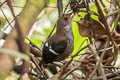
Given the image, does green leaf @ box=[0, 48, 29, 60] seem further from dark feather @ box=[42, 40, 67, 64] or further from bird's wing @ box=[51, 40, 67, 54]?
bird's wing @ box=[51, 40, 67, 54]

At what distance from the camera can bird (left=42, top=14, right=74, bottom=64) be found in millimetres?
2148

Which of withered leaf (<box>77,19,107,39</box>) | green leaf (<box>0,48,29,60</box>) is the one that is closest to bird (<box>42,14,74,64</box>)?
withered leaf (<box>77,19,107,39</box>)

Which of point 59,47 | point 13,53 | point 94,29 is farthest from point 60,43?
point 13,53

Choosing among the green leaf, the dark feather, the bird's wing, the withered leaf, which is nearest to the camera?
the green leaf

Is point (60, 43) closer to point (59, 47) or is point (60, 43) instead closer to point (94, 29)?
point (59, 47)

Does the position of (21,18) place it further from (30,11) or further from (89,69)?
(89,69)

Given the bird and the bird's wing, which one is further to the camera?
the bird's wing

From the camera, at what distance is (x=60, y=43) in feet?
7.64

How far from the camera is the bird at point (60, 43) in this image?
7.05 ft

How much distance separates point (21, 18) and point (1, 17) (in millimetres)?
1276

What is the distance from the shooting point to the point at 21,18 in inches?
31.0

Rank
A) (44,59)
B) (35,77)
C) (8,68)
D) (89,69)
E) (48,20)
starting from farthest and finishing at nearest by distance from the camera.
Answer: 1. (48,20)
2. (44,59)
3. (35,77)
4. (89,69)
5. (8,68)

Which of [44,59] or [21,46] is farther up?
[21,46]

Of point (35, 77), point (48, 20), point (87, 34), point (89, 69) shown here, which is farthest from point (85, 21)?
point (48, 20)
